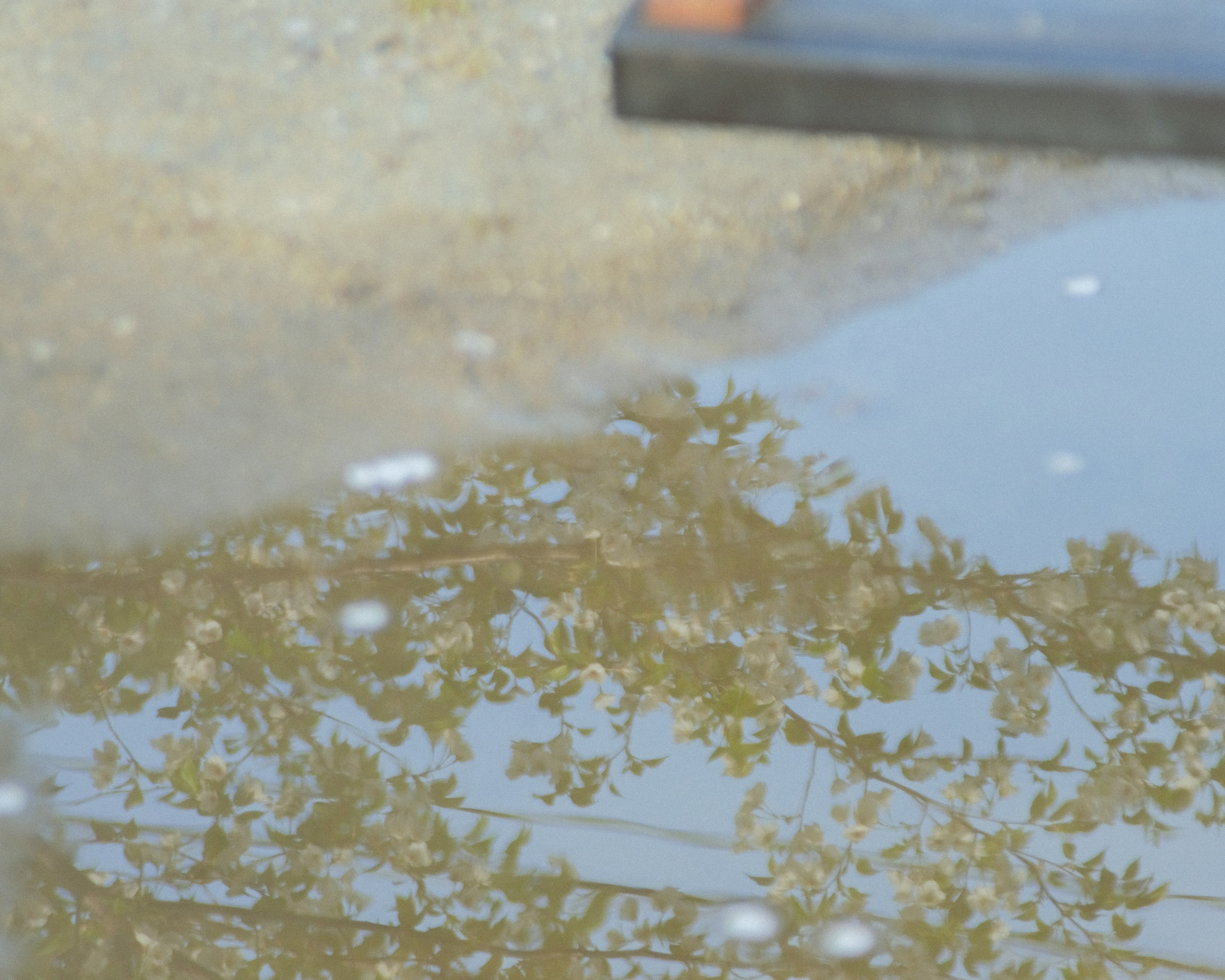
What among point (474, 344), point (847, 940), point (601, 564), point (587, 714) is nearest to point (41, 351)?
point (474, 344)

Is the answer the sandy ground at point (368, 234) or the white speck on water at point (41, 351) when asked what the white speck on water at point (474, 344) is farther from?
the white speck on water at point (41, 351)

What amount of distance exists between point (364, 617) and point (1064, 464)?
1.18 meters

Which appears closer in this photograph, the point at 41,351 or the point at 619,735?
the point at 619,735

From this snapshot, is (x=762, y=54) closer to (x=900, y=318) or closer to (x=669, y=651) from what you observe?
(x=900, y=318)

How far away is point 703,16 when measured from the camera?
81.0 inches

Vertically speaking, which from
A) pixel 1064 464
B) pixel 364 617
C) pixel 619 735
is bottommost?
pixel 619 735

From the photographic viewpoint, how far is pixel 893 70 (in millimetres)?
1990

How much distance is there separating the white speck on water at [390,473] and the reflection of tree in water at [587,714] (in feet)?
0.12

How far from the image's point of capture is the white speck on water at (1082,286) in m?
2.62

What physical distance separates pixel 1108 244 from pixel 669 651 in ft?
4.67

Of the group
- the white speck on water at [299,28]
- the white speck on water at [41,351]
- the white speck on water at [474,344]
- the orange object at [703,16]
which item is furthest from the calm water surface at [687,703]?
the white speck on water at [299,28]

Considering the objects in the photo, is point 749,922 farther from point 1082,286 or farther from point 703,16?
point 1082,286

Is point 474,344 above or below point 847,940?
above

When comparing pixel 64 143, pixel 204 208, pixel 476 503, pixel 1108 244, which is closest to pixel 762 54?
pixel 476 503
